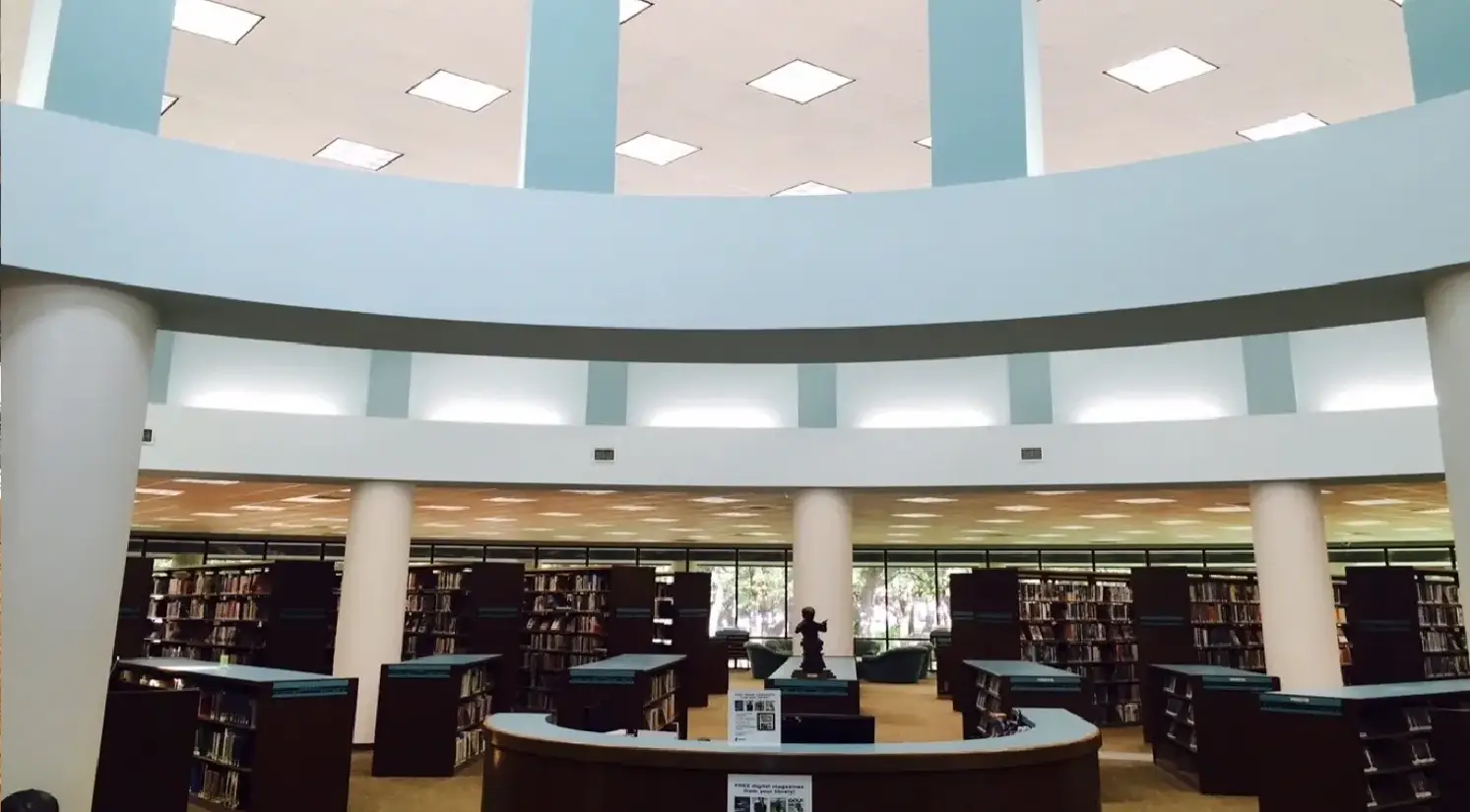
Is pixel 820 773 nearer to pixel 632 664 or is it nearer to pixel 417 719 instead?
pixel 632 664

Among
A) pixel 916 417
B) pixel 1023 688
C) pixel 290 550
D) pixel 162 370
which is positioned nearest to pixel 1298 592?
pixel 1023 688

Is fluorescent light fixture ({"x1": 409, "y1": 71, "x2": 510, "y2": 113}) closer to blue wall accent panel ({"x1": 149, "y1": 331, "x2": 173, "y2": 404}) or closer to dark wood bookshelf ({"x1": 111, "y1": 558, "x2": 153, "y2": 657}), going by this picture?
blue wall accent panel ({"x1": 149, "y1": 331, "x2": 173, "y2": 404})

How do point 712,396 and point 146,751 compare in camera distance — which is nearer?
point 146,751

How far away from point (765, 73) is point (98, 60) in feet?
20.1

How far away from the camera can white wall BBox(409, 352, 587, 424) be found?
10.8m

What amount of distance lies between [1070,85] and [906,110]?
4.96 ft

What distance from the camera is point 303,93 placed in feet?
31.9

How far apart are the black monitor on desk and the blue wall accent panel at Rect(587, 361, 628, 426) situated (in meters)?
6.16

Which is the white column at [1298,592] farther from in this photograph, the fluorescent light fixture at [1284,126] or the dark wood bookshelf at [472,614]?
the dark wood bookshelf at [472,614]

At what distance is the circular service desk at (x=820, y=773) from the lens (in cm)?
448

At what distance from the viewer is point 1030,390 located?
10477mm

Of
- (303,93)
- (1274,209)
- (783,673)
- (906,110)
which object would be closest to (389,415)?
(303,93)

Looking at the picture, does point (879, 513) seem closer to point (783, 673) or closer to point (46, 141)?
point (783, 673)

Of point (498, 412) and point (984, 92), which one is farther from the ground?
point (984, 92)
